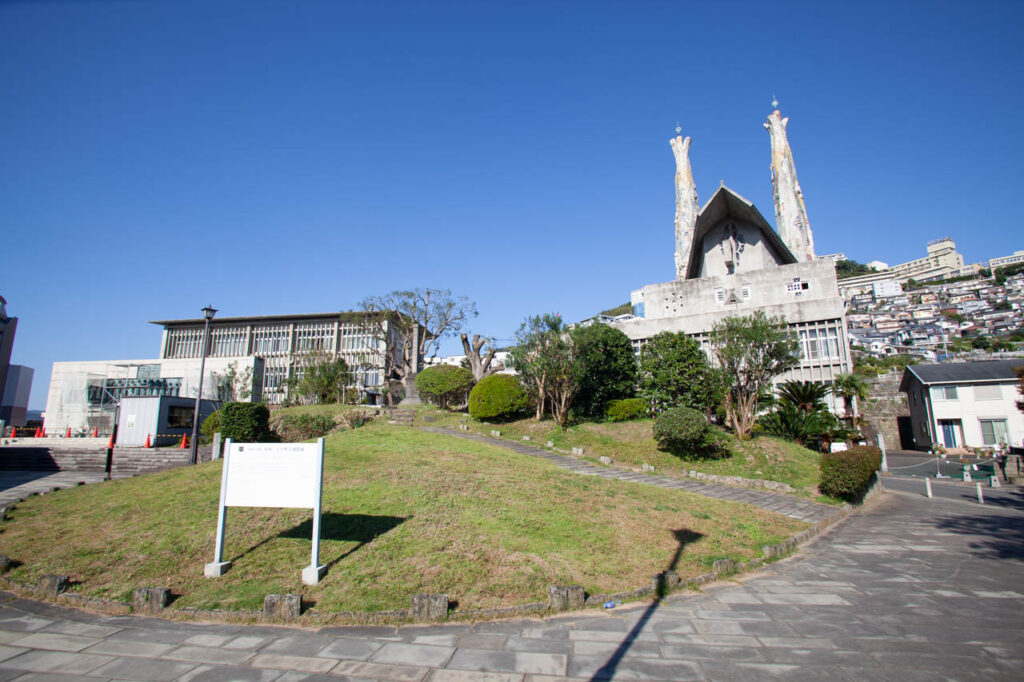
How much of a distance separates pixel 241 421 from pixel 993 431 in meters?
44.0

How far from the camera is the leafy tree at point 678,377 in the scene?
20.8m

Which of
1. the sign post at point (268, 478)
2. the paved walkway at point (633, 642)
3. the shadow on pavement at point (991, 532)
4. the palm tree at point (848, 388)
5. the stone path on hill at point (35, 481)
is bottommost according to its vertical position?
the shadow on pavement at point (991, 532)

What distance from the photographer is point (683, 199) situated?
4506 centimetres

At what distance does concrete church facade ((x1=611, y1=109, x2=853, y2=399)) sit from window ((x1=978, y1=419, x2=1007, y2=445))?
1528 cm

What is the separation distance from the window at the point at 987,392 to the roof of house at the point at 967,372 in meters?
0.39

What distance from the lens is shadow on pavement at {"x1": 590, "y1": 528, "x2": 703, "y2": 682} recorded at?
4262 mm

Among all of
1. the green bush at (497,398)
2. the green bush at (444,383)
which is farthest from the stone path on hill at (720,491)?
the green bush at (444,383)

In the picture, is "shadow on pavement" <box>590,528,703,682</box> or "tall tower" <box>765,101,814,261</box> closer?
"shadow on pavement" <box>590,528,703,682</box>

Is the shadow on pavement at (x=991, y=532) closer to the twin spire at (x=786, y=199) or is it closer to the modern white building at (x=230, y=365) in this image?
the twin spire at (x=786, y=199)

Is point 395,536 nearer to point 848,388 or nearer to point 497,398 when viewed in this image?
point 497,398

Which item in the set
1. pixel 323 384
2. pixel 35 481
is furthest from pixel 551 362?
pixel 323 384

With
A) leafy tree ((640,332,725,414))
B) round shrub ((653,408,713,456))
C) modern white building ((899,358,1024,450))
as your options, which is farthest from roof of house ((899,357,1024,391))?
round shrub ((653,408,713,456))

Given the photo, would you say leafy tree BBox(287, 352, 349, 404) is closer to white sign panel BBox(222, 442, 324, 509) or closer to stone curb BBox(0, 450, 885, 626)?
stone curb BBox(0, 450, 885, 626)

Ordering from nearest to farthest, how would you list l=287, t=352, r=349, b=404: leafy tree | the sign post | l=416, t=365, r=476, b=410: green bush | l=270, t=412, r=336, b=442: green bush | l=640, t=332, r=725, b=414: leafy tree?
the sign post < l=270, t=412, r=336, b=442: green bush < l=640, t=332, r=725, b=414: leafy tree < l=416, t=365, r=476, b=410: green bush < l=287, t=352, r=349, b=404: leafy tree
